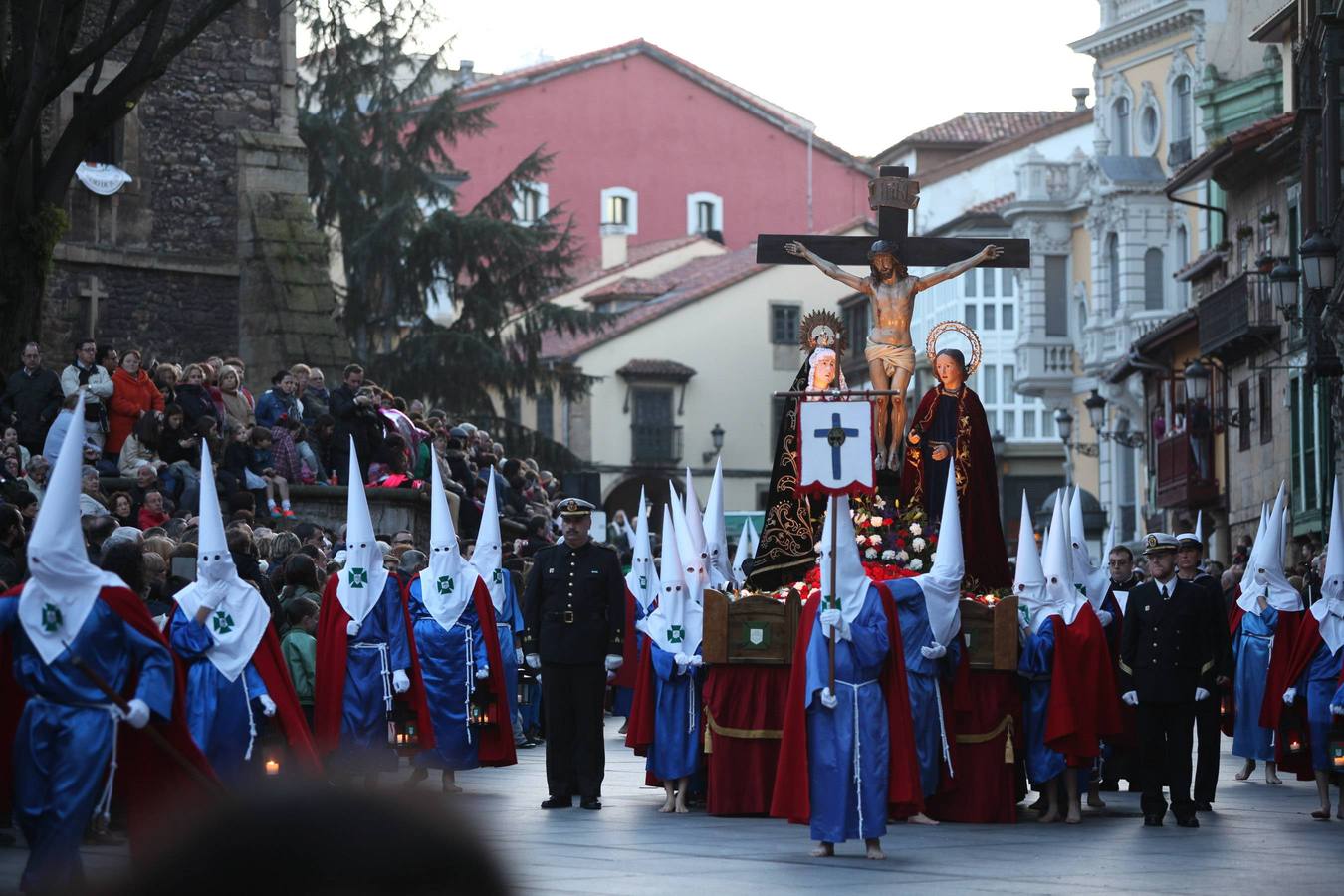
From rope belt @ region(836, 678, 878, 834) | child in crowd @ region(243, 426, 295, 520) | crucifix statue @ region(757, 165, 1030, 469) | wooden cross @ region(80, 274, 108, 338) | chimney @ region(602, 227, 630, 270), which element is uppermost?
chimney @ region(602, 227, 630, 270)

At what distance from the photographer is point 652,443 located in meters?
70.8

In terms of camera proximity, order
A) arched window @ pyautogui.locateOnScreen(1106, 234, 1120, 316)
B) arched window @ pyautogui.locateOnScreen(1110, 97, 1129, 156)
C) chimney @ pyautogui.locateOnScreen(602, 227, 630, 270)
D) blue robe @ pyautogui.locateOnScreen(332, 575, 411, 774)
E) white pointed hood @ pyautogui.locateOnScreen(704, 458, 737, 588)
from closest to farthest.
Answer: blue robe @ pyautogui.locateOnScreen(332, 575, 411, 774)
white pointed hood @ pyautogui.locateOnScreen(704, 458, 737, 588)
arched window @ pyautogui.locateOnScreen(1106, 234, 1120, 316)
arched window @ pyautogui.locateOnScreen(1110, 97, 1129, 156)
chimney @ pyautogui.locateOnScreen(602, 227, 630, 270)

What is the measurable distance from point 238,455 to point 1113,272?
39.5m

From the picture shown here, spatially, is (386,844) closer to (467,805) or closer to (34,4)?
(467,805)

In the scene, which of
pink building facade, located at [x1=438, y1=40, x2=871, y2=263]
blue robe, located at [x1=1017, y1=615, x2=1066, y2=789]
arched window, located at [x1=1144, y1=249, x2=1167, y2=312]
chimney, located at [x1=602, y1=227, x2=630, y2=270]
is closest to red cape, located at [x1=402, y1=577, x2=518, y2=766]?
blue robe, located at [x1=1017, y1=615, x2=1066, y2=789]

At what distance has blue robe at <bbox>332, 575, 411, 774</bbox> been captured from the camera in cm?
1576

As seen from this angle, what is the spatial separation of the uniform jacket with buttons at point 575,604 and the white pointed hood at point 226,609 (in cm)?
363

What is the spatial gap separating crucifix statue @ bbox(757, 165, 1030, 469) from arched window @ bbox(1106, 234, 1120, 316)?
41.7m

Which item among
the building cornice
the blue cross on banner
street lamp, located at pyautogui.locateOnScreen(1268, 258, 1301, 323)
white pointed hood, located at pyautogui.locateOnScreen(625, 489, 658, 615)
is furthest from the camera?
the building cornice

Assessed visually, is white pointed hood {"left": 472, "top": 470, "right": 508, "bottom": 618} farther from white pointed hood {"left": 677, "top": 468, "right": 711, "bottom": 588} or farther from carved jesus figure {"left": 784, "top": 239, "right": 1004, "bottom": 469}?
carved jesus figure {"left": 784, "top": 239, "right": 1004, "bottom": 469}

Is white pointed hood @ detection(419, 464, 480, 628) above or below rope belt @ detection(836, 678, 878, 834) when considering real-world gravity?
above

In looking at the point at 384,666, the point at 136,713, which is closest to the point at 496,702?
the point at 384,666

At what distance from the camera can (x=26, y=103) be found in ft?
69.3

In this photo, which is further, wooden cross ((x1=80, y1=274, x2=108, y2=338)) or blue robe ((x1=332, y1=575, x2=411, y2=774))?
wooden cross ((x1=80, y1=274, x2=108, y2=338))
